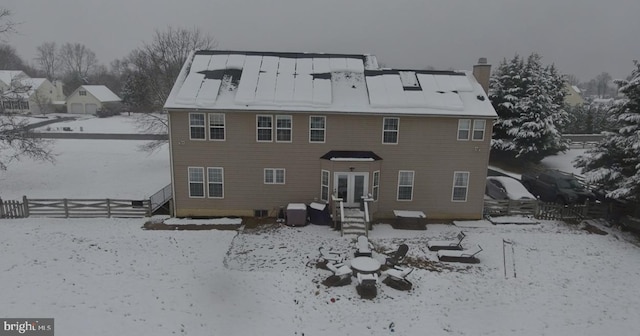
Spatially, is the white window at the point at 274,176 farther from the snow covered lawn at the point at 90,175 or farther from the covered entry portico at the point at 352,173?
the snow covered lawn at the point at 90,175

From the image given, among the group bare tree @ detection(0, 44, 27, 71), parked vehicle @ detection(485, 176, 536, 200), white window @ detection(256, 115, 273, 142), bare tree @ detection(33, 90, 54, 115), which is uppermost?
bare tree @ detection(0, 44, 27, 71)

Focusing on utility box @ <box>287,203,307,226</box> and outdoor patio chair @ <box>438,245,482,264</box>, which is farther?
utility box @ <box>287,203,307,226</box>

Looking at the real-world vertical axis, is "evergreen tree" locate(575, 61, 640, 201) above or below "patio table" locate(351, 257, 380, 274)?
above

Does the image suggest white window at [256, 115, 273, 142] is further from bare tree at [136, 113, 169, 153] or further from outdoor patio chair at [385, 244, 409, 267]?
bare tree at [136, 113, 169, 153]

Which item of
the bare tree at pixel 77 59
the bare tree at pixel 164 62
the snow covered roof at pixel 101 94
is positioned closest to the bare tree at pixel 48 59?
the bare tree at pixel 77 59

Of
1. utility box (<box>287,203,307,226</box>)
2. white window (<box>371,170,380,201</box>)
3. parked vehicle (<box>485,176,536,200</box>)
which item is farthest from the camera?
parked vehicle (<box>485,176,536,200</box>)

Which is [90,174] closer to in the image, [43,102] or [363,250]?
[363,250]

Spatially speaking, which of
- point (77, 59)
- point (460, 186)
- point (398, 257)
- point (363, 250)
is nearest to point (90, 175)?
point (363, 250)

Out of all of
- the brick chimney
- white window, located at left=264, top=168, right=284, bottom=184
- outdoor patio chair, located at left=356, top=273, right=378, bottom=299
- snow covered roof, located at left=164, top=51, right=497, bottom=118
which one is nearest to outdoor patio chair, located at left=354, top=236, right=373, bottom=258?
outdoor patio chair, located at left=356, top=273, right=378, bottom=299
